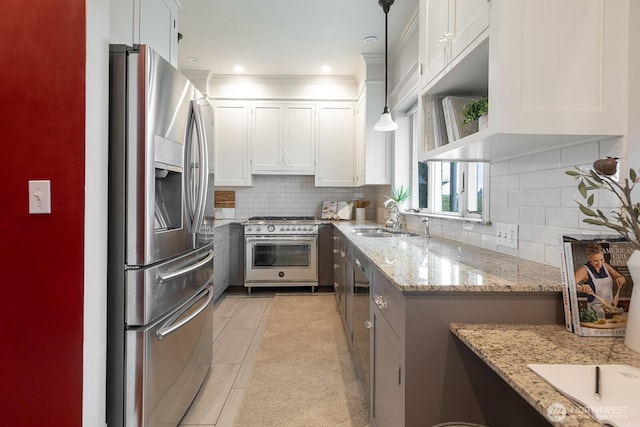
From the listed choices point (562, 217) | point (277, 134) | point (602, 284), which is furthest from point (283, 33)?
point (602, 284)

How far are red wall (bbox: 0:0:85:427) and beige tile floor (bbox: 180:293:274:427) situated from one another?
731mm

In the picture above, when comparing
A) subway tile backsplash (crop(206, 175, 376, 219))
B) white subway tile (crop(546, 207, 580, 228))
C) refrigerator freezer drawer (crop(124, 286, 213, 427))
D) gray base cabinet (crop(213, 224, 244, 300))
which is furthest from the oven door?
white subway tile (crop(546, 207, 580, 228))

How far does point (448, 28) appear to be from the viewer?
1395mm

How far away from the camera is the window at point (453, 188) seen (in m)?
2.13

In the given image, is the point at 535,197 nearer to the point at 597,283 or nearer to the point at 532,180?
the point at 532,180

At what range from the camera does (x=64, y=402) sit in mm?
1241

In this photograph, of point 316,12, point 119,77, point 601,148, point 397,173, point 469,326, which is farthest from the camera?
point 397,173

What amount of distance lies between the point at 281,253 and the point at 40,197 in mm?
2838

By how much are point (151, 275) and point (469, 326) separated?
1207mm

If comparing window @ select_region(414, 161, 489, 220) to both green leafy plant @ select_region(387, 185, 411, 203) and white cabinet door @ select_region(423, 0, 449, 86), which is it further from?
white cabinet door @ select_region(423, 0, 449, 86)

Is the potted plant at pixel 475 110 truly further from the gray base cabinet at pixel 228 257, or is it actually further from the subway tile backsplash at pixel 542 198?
the gray base cabinet at pixel 228 257

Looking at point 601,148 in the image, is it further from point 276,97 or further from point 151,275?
point 276,97

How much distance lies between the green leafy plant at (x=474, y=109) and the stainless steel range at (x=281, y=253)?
105 inches

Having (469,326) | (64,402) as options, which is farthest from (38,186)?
(469,326)
